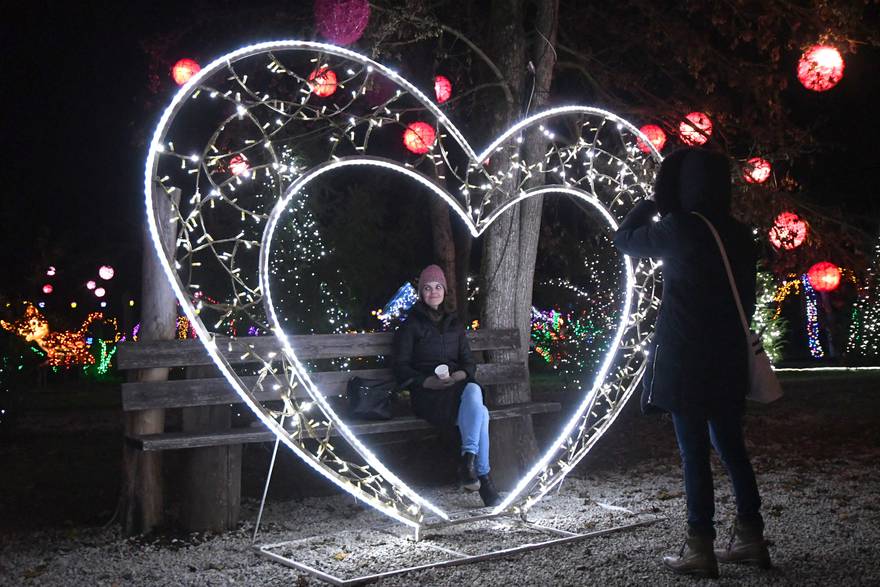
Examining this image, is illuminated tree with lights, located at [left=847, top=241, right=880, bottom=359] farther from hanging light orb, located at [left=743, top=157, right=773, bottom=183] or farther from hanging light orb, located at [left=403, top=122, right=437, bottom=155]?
hanging light orb, located at [left=403, top=122, right=437, bottom=155]

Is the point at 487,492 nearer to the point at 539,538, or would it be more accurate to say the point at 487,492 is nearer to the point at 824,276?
the point at 539,538

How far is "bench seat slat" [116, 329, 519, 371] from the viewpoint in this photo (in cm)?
629

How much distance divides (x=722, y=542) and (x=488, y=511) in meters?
1.62

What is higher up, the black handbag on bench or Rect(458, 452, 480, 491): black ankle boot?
the black handbag on bench

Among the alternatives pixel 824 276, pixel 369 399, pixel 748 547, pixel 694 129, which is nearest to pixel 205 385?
pixel 369 399

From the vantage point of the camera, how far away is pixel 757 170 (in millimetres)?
10555

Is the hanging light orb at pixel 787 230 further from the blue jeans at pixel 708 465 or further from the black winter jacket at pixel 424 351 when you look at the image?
the blue jeans at pixel 708 465

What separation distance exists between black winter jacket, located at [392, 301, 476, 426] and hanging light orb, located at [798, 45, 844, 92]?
439 centimetres

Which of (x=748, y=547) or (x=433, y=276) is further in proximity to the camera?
(x=433, y=276)

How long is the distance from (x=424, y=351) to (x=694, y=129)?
171 inches

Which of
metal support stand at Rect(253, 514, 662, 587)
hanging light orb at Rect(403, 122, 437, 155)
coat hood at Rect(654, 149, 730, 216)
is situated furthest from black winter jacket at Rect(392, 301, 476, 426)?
hanging light orb at Rect(403, 122, 437, 155)

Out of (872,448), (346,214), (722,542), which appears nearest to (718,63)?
(872,448)

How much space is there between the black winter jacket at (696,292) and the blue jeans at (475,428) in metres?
1.69

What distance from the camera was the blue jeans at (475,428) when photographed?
6.73 meters
